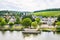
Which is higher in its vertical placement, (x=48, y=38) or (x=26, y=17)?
(x=26, y=17)

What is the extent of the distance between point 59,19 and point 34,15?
0.63m

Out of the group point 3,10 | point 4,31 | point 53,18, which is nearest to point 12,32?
point 4,31

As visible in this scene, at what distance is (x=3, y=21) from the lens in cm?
717

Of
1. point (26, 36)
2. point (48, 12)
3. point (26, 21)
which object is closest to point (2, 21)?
point (26, 21)

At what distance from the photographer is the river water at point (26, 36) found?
7031 millimetres

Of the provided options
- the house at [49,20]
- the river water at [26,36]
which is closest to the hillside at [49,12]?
the house at [49,20]

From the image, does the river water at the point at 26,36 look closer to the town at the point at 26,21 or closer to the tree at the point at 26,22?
the town at the point at 26,21

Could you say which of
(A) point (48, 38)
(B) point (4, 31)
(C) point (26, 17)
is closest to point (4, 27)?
(B) point (4, 31)

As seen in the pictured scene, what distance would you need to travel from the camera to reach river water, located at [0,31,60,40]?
23.1ft

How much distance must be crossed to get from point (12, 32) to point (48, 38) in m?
0.99

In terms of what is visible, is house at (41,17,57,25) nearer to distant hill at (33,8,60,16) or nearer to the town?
the town

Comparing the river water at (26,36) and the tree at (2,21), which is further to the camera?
the tree at (2,21)

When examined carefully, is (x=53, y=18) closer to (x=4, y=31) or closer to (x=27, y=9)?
(x=27, y=9)

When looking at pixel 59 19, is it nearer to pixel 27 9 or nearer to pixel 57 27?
pixel 57 27
